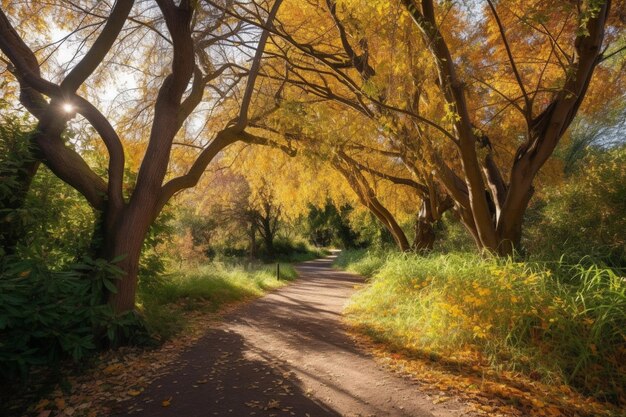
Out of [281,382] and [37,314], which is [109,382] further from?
[281,382]

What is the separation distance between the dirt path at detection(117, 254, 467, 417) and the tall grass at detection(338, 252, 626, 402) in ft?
3.20

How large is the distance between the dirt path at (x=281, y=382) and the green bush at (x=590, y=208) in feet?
17.7

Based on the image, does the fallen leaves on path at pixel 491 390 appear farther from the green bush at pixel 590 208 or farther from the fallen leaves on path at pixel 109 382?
the green bush at pixel 590 208

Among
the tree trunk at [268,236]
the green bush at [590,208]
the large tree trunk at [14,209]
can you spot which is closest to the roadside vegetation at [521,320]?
the green bush at [590,208]

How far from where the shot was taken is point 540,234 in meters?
10.4

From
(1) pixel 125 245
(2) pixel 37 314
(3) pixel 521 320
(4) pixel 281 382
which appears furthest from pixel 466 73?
(2) pixel 37 314

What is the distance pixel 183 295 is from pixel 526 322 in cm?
648

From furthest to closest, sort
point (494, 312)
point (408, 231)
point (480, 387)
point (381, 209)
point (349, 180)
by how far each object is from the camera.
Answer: point (408, 231)
point (381, 209)
point (349, 180)
point (494, 312)
point (480, 387)

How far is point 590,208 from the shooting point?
8.82 meters

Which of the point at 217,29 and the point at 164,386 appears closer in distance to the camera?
the point at 164,386

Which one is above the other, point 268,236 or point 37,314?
point 268,236

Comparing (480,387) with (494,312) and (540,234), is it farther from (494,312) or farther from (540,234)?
(540,234)

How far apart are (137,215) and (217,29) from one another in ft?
12.9

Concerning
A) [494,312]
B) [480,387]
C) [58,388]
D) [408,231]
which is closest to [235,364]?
[58,388]
